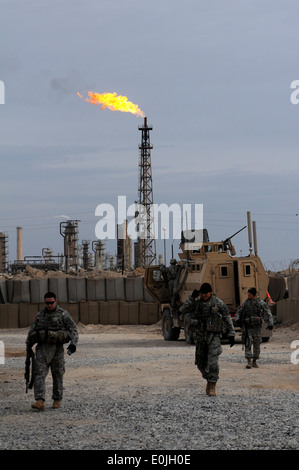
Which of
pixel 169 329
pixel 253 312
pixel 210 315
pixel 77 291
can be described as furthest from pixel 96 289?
pixel 210 315

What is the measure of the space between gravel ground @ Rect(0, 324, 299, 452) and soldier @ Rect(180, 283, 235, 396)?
0.41 metres

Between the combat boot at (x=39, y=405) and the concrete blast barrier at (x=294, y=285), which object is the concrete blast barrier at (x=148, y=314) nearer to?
the concrete blast barrier at (x=294, y=285)

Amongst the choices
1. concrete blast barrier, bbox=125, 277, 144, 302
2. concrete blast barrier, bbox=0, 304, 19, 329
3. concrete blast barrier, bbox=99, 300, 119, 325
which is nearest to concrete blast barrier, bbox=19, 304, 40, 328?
concrete blast barrier, bbox=0, 304, 19, 329

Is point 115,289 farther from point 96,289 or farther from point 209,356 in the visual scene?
point 209,356

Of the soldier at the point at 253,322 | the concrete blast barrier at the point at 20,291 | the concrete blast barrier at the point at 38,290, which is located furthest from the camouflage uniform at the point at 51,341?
the concrete blast barrier at the point at 20,291

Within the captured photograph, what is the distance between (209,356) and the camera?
11.8 m

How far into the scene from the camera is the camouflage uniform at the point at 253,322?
16.2m

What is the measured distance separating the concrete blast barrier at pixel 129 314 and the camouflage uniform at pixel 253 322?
62.3 feet

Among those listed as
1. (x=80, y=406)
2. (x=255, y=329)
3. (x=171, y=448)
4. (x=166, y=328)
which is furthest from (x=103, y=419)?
(x=166, y=328)

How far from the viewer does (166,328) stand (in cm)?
2642

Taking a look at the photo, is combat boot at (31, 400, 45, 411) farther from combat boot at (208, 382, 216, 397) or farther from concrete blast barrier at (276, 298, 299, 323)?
concrete blast barrier at (276, 298, 299, 323)

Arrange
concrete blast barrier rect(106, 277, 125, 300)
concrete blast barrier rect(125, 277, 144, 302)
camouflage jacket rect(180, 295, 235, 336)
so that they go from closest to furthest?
camouflage jacket rect(180, 295, 235, 336)
concrete blast barrier rect(125, 277, 144, 302)
concrete blast barrier rect(106, 277, 125, 300)

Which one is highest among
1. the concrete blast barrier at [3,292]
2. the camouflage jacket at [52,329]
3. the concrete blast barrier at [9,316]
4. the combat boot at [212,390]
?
the camouflage jacket at [52,329]

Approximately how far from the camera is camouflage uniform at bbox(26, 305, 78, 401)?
1095 centimetres
